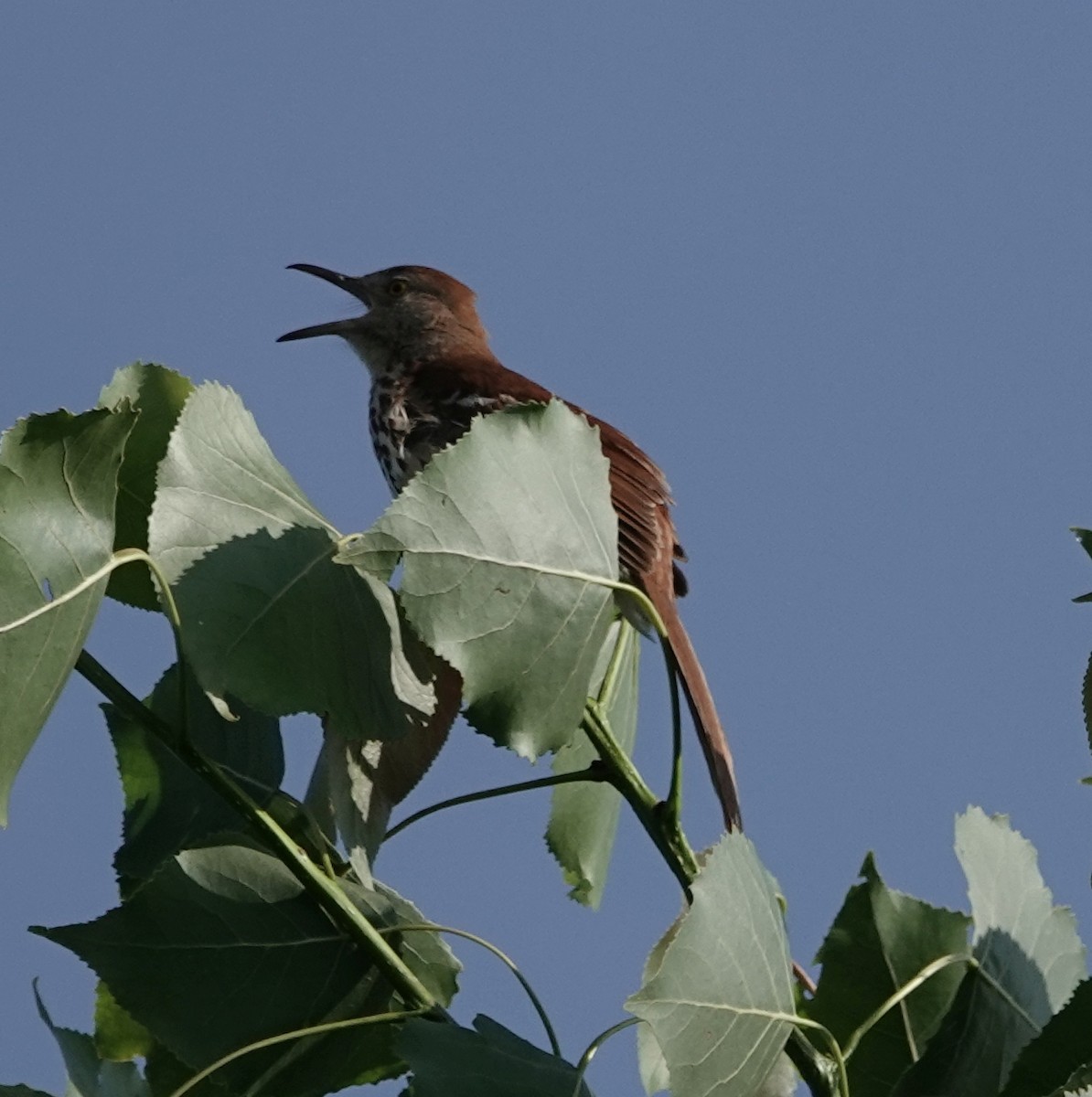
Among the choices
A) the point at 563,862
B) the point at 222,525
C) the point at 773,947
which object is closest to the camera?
the point at 773,947

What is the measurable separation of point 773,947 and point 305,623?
25.4 inches

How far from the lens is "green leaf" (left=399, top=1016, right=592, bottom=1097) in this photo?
68.4 inches

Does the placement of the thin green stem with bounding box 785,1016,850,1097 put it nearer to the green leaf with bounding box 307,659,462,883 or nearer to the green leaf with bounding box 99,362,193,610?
the green leaf with bounding box 307,659,462,883

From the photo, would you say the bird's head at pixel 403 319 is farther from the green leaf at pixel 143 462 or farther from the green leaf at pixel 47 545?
the green leaf at pixel 47 545

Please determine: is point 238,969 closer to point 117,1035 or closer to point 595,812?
point 117,1035

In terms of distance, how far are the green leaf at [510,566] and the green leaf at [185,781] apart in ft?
1.28

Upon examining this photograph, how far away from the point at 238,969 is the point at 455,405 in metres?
3.06

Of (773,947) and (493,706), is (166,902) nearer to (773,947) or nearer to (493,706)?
(493,706)

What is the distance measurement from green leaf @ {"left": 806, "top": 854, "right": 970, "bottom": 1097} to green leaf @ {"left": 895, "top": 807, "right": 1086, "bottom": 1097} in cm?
5

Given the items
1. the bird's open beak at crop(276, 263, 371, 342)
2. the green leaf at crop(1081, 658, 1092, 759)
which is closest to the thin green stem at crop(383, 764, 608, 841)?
the green leaf at crop(1081, 658, 1092, 759)

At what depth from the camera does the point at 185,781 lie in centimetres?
219

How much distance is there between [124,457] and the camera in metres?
2.14

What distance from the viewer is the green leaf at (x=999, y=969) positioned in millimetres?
1877

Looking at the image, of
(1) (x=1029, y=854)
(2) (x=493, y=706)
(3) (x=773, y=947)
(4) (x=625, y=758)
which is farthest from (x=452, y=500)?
(1) (x=1029, y=854)
